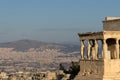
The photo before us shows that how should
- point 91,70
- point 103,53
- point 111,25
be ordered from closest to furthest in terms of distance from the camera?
point 103,53, point 91,70, point 111,25

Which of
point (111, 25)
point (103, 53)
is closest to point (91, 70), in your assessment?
point (103, 53)

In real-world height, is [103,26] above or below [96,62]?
above

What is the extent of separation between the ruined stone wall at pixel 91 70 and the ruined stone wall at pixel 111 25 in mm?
4163

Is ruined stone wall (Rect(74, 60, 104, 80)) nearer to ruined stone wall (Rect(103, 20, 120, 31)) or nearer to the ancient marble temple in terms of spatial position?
the ancient marble temple

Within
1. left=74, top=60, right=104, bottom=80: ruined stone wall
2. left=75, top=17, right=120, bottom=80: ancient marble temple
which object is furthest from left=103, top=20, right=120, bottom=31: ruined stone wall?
left=74, top=60, right=104, bottom=80: ruined stone wall

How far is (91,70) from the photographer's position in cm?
6066

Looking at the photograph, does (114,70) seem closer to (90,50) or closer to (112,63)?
(112,63)

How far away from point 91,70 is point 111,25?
17.5 feet

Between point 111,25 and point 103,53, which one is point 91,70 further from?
point 111,25

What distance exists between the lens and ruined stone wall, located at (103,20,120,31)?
60.7 metres

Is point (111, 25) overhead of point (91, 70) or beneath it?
overhead

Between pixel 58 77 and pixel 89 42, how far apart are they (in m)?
21.3

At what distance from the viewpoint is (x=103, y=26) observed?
63.6m

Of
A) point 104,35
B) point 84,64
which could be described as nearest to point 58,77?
point 84,64
